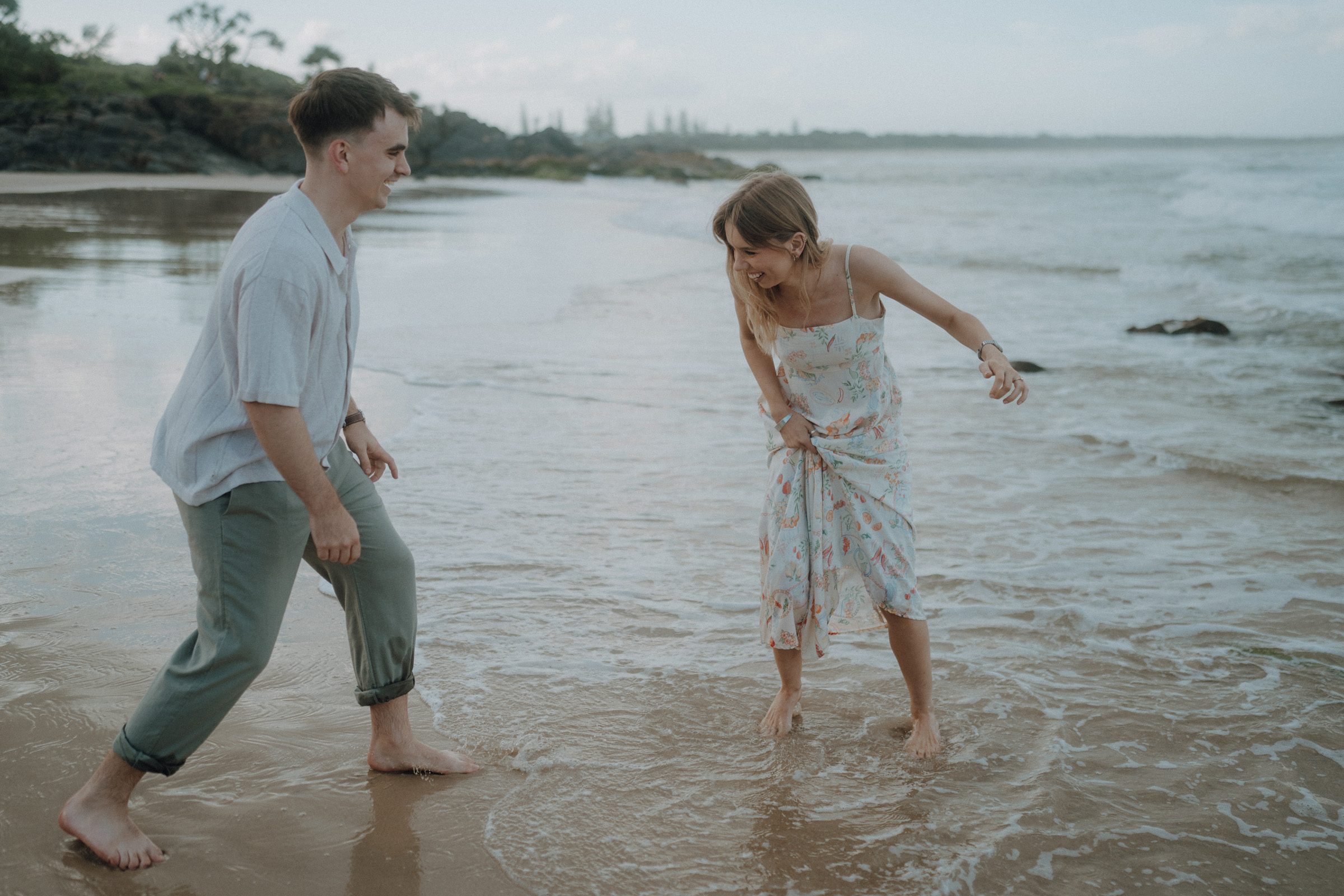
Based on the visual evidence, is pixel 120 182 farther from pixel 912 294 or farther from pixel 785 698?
pixel 912 294

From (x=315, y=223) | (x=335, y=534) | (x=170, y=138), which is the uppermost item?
(x=170, y=138)

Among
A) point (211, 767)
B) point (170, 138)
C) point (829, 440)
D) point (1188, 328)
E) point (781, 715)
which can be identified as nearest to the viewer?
point (211, 767)

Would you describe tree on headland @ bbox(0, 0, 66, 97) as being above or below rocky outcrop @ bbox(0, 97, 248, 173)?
above

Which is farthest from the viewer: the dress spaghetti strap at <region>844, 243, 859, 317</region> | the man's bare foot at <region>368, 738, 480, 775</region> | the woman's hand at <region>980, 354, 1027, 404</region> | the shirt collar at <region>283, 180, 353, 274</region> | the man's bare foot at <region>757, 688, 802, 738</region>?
the man's bare foot at <region>757, 688, 802, 738</region>

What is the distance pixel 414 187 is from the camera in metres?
41.8

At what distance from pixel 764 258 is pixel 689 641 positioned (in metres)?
1.61

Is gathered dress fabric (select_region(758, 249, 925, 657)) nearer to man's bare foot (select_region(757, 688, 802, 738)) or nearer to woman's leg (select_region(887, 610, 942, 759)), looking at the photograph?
woman's leg (select_region(887, 610, 942, 759))

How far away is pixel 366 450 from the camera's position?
9.53 feet

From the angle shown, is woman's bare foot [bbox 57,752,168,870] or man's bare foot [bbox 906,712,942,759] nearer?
woman's bare foot [bbox 57,752,168,870]

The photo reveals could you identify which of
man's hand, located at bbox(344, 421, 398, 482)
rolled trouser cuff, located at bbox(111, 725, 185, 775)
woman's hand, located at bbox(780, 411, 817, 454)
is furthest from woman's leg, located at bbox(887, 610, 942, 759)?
rolled trouser cuff, located at bbox(111, 725, 185, 775)

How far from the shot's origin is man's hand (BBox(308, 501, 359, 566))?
231 centimetres

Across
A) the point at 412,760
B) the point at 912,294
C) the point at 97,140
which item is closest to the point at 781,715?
the point at 412,760

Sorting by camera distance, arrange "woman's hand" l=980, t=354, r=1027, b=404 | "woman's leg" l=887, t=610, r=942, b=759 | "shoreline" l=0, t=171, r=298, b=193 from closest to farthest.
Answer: "woman's hand" l=980, t=354, r=1027, b=404 < "woman's leg" l=887, t=610, r=942, b=759 < "shoreline" l=0, t=171, r=298, b=193

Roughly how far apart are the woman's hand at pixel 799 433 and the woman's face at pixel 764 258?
0.42 meters
